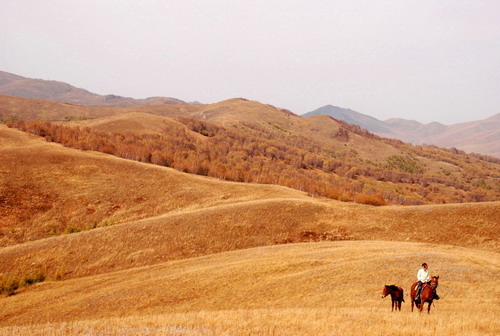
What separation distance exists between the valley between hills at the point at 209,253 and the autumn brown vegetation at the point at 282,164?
2512mm

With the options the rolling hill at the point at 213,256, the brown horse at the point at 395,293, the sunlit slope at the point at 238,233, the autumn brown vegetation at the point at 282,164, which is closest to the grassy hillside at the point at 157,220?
the sunlit slope at the point at 238,233

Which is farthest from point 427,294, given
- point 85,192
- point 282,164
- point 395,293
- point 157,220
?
point 282,164

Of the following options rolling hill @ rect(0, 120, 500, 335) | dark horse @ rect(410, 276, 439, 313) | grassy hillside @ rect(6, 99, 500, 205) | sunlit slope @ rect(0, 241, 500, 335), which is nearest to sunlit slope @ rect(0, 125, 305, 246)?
rolling hill @ rect(0, 120, 500, 335)

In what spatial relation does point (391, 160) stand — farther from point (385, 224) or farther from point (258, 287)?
point (258, 287)

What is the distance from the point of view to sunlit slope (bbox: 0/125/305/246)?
54531mm

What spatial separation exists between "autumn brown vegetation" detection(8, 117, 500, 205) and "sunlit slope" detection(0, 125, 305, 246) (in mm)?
18001

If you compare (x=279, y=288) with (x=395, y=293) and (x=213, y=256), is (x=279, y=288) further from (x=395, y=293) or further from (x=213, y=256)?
(x=213, y=256)

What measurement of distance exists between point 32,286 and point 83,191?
3180 centimetres

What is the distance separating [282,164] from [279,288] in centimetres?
11213

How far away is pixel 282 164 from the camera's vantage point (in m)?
134

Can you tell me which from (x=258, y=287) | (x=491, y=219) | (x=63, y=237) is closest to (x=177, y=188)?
(x=63, y=237)

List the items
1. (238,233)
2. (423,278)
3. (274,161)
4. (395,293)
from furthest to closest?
(274,161), (238,233), (395,293), (423,278)

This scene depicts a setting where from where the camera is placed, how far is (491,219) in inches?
1631

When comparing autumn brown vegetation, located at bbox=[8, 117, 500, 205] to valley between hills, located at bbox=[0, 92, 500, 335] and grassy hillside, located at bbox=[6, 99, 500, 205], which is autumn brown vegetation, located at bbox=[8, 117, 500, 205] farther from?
valley between hills, located at bbox=[0, 92, 500, 335]
